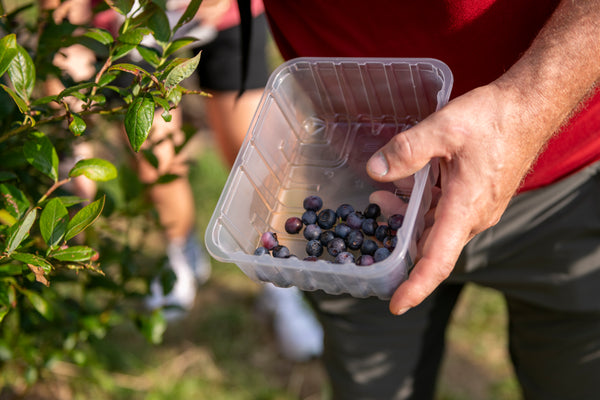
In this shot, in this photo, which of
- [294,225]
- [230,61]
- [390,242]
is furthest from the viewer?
[230,61]

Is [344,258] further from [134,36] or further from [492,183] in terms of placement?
[134,36]

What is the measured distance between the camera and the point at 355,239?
110 cm

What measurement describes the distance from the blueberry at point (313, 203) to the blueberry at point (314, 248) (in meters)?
0.09

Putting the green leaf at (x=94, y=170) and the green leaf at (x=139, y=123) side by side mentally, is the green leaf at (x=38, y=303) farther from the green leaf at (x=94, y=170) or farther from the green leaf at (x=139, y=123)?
the green leaf at (x=139, y=123)

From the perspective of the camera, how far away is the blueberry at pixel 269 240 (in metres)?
1.12

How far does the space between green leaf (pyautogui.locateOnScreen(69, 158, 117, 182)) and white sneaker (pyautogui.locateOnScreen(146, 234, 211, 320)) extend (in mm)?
1548

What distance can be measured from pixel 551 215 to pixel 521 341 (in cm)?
36

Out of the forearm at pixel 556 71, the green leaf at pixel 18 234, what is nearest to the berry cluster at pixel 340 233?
the forearm at pixel 556 71

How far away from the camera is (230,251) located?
1.04m

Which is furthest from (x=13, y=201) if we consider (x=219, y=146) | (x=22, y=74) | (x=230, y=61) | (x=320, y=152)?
(x=219, y=146)

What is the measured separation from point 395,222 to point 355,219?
3.2 inches

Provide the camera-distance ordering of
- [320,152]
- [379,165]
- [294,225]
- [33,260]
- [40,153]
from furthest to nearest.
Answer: [320,152]
[294,225]
[379,165]
[40,153]
[33,260]

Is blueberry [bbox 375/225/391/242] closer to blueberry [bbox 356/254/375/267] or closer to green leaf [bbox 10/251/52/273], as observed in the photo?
blueberry [bbox 356/254/375/267]

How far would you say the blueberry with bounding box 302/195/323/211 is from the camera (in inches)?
46.9
